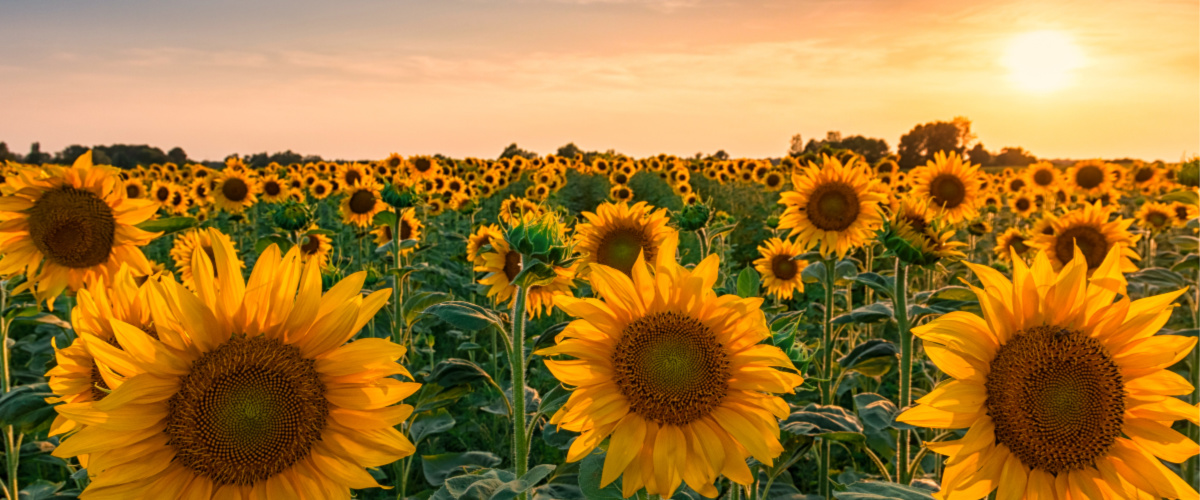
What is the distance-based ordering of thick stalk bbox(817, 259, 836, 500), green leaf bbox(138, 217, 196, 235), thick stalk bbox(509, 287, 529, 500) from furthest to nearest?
thick stalk bbox(817, 259, 836, 500)
green leaf bbox(138, 217, 196, 235)
thick stalk bbox(509, 287, 529, 500)

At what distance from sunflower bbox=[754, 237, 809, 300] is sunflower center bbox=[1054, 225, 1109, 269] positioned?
2.08 m

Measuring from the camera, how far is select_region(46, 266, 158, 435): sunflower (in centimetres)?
209

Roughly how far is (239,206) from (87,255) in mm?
9827

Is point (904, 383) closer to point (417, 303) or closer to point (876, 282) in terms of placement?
point (876, 282)

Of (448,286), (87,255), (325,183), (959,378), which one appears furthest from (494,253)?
(325,183)

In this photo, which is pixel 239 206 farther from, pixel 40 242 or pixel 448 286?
pixel 40 242

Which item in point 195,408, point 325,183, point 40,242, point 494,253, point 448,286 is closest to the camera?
point 195,408

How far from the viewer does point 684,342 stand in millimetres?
2006

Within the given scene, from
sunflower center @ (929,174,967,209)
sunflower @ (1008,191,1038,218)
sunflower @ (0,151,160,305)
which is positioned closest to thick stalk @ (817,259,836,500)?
sunflower center @ (929,174,967,209)

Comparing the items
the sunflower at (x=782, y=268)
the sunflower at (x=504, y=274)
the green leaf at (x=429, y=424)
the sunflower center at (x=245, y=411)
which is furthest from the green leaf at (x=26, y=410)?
the sunflower at (x=782, y=268)

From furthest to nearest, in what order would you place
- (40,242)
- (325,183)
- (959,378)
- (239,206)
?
(325,183), (239,206), (40,242), (959,378)

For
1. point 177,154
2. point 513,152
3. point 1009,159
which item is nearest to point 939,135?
point 1009,159

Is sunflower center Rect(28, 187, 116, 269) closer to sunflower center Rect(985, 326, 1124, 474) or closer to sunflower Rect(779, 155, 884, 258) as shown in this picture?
sunflower center Rect(985, 326, 1124, 474)

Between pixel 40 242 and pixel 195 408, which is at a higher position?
pixel 40 242
